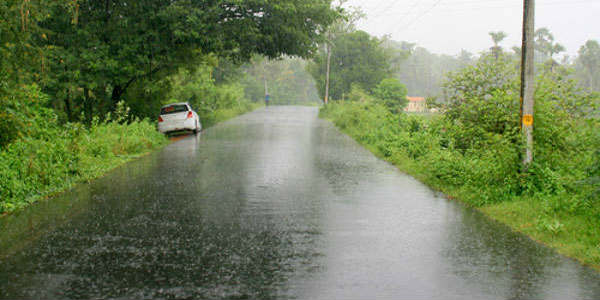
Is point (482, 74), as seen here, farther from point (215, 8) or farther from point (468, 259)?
point (215, 8)

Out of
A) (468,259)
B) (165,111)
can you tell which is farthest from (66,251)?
(165,111)

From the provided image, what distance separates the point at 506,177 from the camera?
9.73 metres

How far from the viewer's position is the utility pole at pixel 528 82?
31.9ft

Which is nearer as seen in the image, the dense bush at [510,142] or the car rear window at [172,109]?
the dense bush at [510,142]

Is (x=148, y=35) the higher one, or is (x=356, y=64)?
(x=356, y=64)

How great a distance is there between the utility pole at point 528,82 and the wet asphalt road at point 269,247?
174 cm

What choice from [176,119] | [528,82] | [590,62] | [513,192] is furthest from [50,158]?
[590,62]

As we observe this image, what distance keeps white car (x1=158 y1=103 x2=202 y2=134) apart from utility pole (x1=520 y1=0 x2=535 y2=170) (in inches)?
722

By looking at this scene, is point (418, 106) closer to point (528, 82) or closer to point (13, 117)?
point (528, 82)

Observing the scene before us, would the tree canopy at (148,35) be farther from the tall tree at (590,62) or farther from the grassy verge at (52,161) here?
the tall tree at (590,62)

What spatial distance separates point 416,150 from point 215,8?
10808 mm

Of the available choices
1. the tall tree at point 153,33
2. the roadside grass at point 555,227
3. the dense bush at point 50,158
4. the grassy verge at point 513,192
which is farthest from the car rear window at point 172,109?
the roadside grass at point 555,227

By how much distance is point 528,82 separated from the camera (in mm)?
9844

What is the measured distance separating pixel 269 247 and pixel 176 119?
65.1 ft
